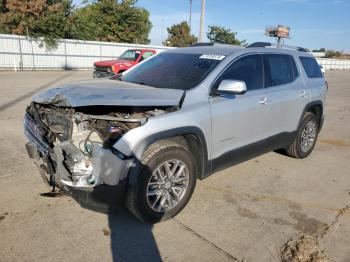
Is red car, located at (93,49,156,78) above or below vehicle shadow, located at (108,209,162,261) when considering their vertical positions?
above

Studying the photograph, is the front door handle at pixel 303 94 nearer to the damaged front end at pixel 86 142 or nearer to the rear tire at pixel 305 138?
the rear tire at pixel 305 138

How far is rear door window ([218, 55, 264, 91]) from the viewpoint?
13.7ft

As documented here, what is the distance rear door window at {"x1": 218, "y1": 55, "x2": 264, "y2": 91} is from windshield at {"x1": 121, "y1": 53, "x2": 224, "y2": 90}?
20 cm

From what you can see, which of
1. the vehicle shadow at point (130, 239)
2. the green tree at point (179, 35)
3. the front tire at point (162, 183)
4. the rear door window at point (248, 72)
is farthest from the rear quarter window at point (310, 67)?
the green tree at point (179, 35)

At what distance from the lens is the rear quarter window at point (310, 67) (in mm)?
5637

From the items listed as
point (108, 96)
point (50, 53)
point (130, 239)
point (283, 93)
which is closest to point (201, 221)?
point (130, 239)

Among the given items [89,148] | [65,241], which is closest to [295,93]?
[89,148]

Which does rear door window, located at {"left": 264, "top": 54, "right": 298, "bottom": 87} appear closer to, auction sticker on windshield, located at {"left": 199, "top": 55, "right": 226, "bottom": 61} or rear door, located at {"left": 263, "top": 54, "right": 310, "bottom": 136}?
rear door, located at {"left": 263, "top": 54, "right": 310, "bottom": 136}

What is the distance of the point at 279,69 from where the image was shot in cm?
502

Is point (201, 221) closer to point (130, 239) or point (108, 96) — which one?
point (130, 239)

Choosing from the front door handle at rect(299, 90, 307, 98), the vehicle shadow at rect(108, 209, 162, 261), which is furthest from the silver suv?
the front door handle at rect(299, 90, 307, 98)

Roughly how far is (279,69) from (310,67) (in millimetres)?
1098

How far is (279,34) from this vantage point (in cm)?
5831

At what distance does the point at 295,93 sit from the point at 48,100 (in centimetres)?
352
